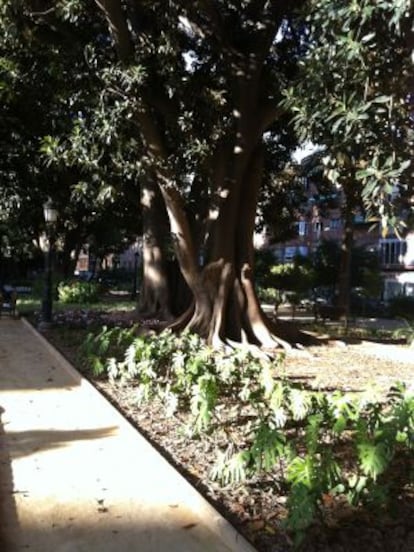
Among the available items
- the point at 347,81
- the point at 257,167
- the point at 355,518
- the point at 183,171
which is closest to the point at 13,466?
the point at 355,518

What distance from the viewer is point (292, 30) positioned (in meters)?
15.9

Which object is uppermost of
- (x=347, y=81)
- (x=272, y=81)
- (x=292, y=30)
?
(x=292, y=30)

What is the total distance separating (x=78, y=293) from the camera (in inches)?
1155

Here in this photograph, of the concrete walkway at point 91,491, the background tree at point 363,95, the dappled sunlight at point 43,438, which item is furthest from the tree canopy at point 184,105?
the dappled sunlight at point 43,438

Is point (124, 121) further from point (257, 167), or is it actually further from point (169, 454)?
point (169, 454)

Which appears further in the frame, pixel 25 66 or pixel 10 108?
pixel 10 108

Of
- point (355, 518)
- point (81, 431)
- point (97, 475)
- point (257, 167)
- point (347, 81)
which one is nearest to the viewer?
point (355, 518)

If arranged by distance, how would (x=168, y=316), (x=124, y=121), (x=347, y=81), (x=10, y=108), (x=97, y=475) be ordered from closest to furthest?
(x=97, y=475), (x=347, y=81), (x=124, y=121), (x=168, y=316), (x=10, y=108)

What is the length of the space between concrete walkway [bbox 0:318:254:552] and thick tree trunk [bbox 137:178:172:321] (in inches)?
384

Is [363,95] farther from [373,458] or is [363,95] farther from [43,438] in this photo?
[43,438]

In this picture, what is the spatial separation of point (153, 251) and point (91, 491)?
13518mm

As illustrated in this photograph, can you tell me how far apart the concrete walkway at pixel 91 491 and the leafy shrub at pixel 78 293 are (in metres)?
21.0

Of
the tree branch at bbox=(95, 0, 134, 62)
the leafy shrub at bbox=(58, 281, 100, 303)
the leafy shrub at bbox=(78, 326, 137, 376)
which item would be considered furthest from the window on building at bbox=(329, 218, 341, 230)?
the leafy shrub at bbox=(78, 326, 137, 376)

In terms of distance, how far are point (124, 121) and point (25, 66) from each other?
451 centimetres
